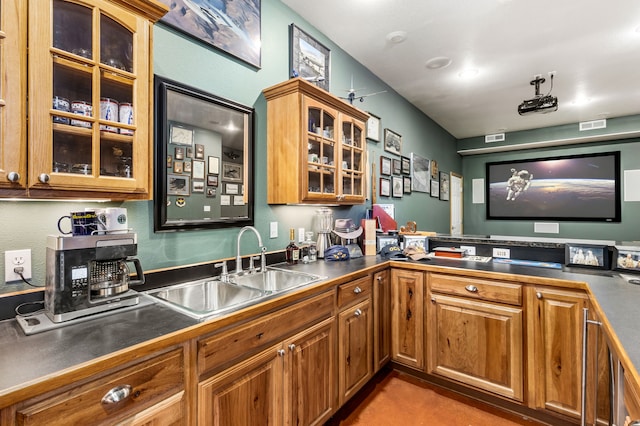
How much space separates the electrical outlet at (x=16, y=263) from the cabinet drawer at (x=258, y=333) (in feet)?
2.49

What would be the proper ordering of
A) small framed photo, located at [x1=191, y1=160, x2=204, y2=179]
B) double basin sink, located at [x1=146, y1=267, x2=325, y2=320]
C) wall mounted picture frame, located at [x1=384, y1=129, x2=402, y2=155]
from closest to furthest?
double basin sink, located at [x1=146, y1=267, x2=325, y2=320], small framed photo, located at [x1=191, y1=160, x2=204, y2=179], wall mounted picture frame, located at [x1=384, y1=129, x2=402, y2=155]

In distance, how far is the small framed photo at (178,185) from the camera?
1623mm

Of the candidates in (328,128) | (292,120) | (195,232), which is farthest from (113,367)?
(328,128)

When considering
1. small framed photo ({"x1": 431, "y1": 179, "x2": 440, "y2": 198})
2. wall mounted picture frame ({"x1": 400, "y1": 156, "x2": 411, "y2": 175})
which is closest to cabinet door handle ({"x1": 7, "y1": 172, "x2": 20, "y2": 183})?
wall mounted picture frame ({"x1": 400, "y1": 156, "x2": 411, "y2": 175})

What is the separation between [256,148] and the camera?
2.10 meters

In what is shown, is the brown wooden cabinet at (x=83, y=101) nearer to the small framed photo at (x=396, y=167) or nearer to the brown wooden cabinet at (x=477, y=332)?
the brown wooden cabinet at (x=477, y=332)

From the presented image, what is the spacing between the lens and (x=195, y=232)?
1752mm

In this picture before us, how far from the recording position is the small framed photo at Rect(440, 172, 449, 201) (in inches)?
215

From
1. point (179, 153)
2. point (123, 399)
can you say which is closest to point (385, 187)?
point (179, 153)

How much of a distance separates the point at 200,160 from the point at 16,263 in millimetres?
914

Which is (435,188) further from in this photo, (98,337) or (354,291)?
(98,337)

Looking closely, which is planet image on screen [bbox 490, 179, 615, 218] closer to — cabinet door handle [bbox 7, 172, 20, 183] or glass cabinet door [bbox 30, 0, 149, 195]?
glass cabinet door [bbox 30, 0, 149, 195]

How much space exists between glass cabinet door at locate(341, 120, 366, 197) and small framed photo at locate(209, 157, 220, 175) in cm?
102


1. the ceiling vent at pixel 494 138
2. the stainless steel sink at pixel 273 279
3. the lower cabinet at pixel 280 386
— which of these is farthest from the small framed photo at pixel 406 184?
the ceiling vent at pixel 494 138
